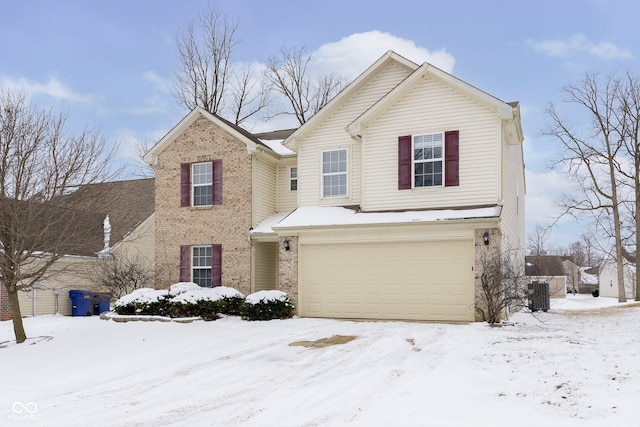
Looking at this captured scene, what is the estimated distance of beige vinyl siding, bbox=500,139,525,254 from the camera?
1742 cm

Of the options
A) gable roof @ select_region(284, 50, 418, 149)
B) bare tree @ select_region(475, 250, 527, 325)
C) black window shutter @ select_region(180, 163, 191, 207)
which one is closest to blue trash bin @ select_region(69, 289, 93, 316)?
black window shutter @ select_region(180, 163, 191, 207)

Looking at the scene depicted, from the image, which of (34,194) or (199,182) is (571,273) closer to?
(199,182)

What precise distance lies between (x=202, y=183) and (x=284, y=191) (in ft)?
9.99

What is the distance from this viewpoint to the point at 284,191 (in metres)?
22.4

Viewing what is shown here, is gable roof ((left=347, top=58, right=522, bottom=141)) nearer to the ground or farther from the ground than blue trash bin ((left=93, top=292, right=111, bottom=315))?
farther from the ground

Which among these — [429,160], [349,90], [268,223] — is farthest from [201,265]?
[429,160]

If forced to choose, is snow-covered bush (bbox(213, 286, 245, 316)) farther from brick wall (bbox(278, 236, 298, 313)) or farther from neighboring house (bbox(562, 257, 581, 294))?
neighboring house (bbox(562, 257, 581, 294))

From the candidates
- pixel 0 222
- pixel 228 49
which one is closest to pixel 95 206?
pixel 0 222

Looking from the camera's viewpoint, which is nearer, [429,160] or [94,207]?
[94,207]

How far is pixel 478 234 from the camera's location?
16.0 m

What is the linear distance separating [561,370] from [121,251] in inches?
843

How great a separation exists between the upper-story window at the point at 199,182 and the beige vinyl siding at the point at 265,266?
2.48m

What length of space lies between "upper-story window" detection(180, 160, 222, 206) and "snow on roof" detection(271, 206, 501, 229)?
13.0ft

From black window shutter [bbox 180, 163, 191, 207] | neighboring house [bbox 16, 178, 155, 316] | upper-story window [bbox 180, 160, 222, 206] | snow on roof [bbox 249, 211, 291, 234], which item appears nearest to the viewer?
snow on roof [bbox 249, 211, 291, 234]
